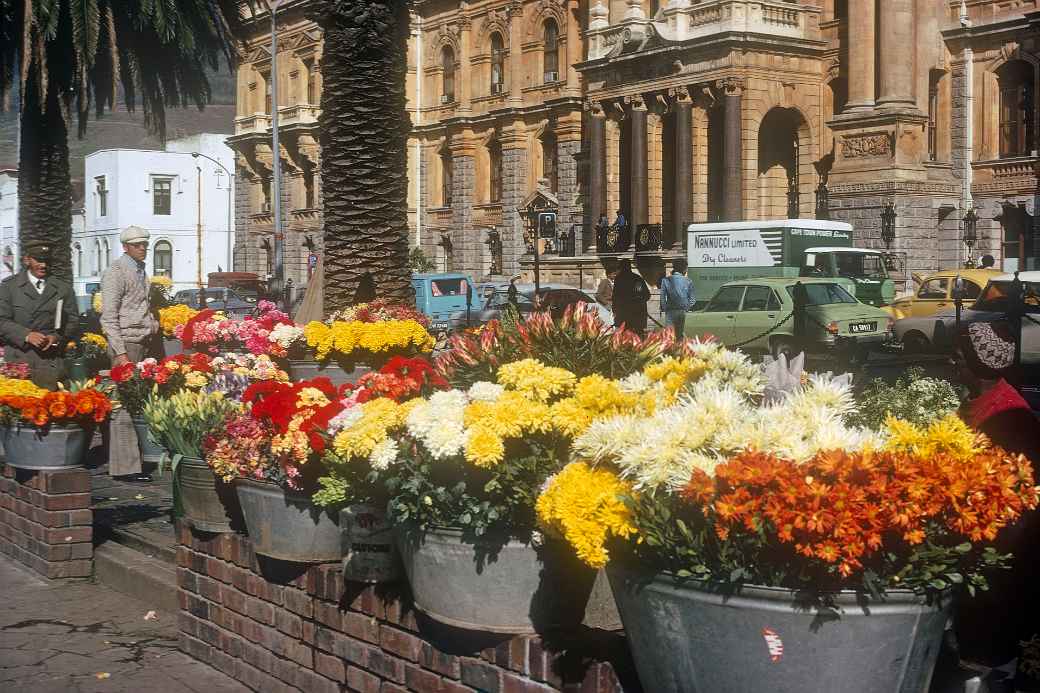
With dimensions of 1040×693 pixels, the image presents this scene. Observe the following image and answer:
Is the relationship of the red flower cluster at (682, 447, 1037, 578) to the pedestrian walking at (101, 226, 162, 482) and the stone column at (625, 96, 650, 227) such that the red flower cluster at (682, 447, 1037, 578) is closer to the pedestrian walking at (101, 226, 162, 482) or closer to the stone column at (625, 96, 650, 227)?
the pedestrian walking at (101, 226, 162, 482)

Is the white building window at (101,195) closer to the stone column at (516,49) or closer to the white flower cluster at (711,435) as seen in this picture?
the stone column at (516,49)

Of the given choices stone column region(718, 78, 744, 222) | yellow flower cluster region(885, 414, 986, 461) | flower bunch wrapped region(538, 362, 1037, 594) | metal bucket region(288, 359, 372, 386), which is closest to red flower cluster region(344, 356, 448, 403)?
flower bunch wrapped region(538, 362, 1037, 594)

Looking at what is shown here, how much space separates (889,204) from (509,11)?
2606 centimetres

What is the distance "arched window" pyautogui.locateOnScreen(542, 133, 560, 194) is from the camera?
199 feet

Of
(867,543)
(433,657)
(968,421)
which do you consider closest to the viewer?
(867,543)

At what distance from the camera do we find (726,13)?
1797 inches

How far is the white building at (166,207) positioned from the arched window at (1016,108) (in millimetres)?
53826

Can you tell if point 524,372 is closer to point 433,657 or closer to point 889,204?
point 433,657

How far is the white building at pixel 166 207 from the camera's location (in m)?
86.7

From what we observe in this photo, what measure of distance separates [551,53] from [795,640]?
2316 inches

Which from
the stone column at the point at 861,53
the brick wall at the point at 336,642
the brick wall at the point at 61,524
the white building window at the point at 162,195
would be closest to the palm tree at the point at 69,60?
the brick wall at the point at 61,524

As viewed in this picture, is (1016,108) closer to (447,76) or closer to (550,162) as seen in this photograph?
(550,162)

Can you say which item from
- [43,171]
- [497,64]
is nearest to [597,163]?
[497,64]

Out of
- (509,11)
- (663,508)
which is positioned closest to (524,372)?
(663,508)
